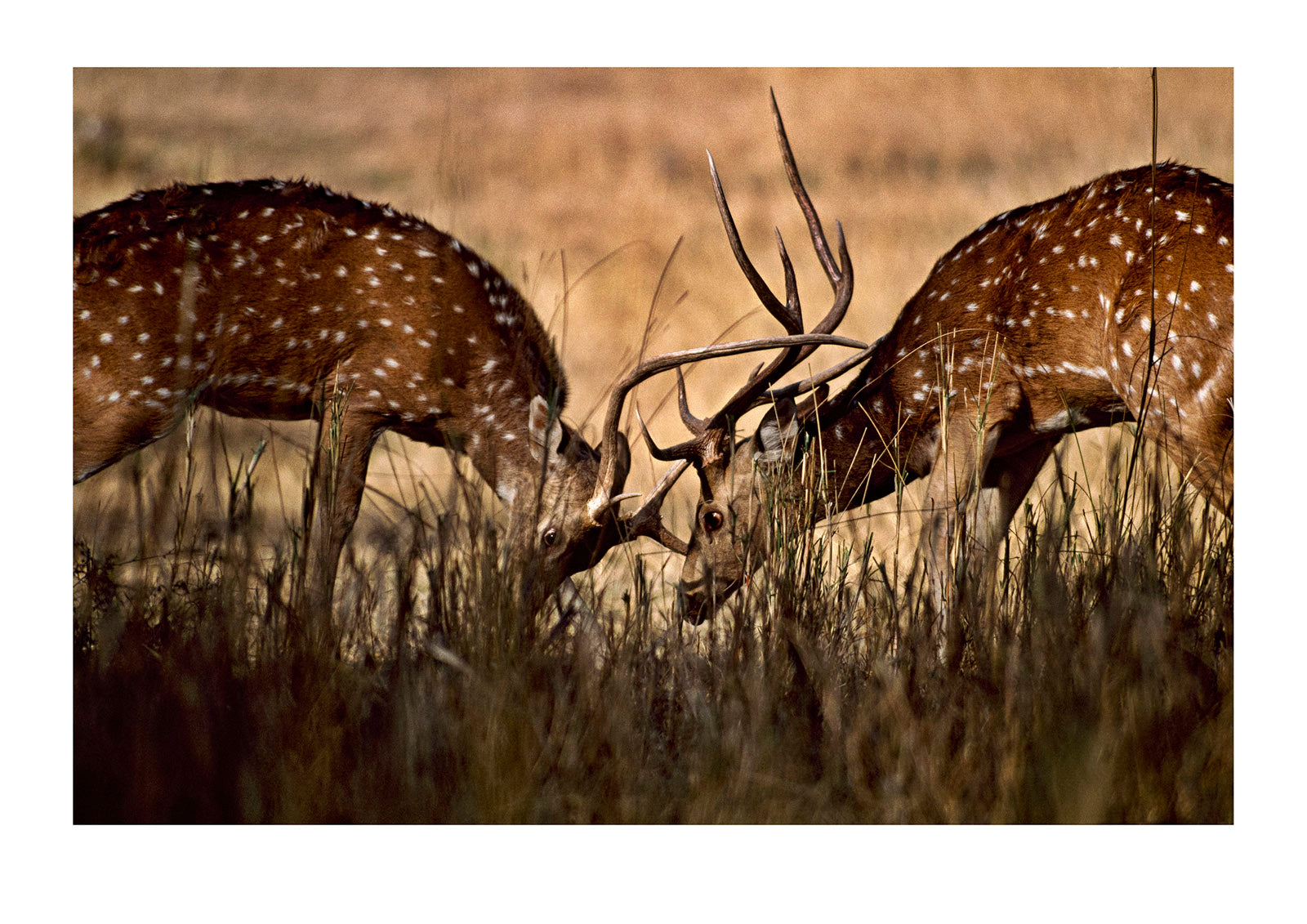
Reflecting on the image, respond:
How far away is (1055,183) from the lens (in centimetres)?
399

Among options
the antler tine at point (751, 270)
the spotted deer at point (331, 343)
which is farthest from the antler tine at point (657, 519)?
the antler tine at point (751, 270)

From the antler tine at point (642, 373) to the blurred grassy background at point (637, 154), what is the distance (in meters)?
0.42

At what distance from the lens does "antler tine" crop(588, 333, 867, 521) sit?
12.0ft

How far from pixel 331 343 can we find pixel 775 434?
149 cm

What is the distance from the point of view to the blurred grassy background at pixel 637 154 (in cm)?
332

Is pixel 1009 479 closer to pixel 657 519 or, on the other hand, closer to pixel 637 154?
pixel 657 519

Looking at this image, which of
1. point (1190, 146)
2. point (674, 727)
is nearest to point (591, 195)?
point (1190, 146)

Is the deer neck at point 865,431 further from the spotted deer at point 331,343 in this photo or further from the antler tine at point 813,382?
the spotted deer at point 331,343

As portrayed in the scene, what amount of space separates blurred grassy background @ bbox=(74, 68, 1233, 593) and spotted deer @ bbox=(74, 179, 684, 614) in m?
0.14

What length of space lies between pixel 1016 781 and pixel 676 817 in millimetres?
707

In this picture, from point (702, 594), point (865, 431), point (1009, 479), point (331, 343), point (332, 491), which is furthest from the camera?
→ point (1009, 479)

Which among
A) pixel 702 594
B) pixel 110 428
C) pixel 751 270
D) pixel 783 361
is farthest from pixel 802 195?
pixel 110 428

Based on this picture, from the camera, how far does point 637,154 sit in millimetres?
4121

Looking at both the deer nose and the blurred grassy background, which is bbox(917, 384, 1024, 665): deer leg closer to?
the blurred grassy background
